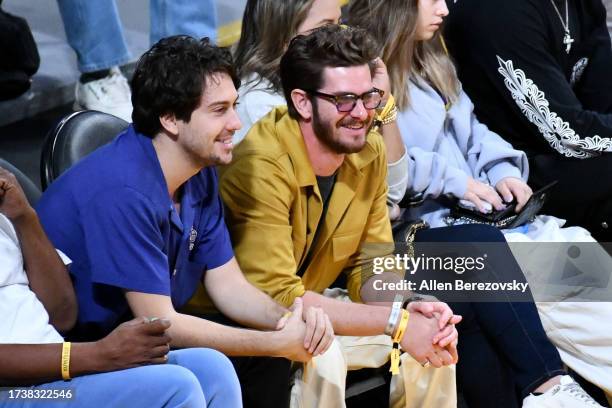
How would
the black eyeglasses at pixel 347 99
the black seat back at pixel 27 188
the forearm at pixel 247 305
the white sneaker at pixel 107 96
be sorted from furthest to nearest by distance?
the white sneaker at pixel 107 96
the black eyeglasses at pixel 347 99
the forearm at pixel 247 305
the black seat back at pixel 27 188

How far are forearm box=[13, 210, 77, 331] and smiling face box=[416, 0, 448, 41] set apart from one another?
162cm

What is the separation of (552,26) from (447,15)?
369 mm

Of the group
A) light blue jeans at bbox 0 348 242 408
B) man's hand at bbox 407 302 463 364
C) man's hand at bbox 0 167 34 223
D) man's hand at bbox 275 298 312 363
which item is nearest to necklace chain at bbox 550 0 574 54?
man's hand at bbox 407 302 463 364

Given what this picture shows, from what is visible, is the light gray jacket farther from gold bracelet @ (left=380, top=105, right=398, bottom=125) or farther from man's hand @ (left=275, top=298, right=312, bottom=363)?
man's hand @ (left=275, top=298, right=312, bottom=363)

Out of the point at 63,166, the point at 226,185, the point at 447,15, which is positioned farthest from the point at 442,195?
the point at 63,166

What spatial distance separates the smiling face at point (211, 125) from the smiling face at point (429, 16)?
3.72ft

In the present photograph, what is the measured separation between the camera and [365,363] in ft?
9.64

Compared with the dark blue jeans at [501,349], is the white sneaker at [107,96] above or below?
above

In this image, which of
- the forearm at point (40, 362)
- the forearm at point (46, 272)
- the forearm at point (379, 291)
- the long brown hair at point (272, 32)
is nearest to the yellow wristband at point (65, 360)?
the forearm at point (40, 362)

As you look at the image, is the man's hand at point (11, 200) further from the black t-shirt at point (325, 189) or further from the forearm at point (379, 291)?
the forearm at point (379, 291)

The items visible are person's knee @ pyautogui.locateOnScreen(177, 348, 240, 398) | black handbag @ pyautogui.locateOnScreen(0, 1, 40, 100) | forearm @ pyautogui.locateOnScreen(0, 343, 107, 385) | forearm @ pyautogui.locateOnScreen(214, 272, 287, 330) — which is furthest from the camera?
black handbag @ pyautogui.locateOnScreen(0, 1, 40, 100)

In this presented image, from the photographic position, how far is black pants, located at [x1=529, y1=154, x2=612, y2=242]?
381cm

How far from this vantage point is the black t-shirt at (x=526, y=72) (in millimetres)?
3713

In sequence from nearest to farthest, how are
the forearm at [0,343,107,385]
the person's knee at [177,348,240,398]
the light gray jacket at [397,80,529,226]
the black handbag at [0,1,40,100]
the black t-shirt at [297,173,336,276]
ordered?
the forearm at [0,343,107,385] → the person's knee at [177,348,240,398] → the black t-shirt at [297,173,336,276] → the light gray jacket at [397,80,529,226] → the black handbag at [0,1,40,100]
